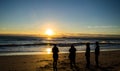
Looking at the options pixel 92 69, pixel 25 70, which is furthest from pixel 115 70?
pixel 25 70

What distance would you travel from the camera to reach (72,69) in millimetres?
16578

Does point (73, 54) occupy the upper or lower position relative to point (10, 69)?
upper

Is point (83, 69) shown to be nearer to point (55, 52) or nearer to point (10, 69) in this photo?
point (55, 52)

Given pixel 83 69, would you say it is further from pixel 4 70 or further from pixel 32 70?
A: pixel 4 70

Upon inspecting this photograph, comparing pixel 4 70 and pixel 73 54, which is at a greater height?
pixel 73 54

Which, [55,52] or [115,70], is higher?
[55,52]

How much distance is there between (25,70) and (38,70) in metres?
1.03

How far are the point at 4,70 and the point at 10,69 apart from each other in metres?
0.56

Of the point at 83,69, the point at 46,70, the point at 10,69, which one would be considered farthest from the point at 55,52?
the point at 10,69

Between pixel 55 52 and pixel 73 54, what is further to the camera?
pixel 73 54

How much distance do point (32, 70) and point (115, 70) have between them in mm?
6415

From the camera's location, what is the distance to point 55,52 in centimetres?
1591

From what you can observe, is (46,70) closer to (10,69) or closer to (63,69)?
(63,69)

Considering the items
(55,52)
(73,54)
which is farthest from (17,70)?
(73,54)
